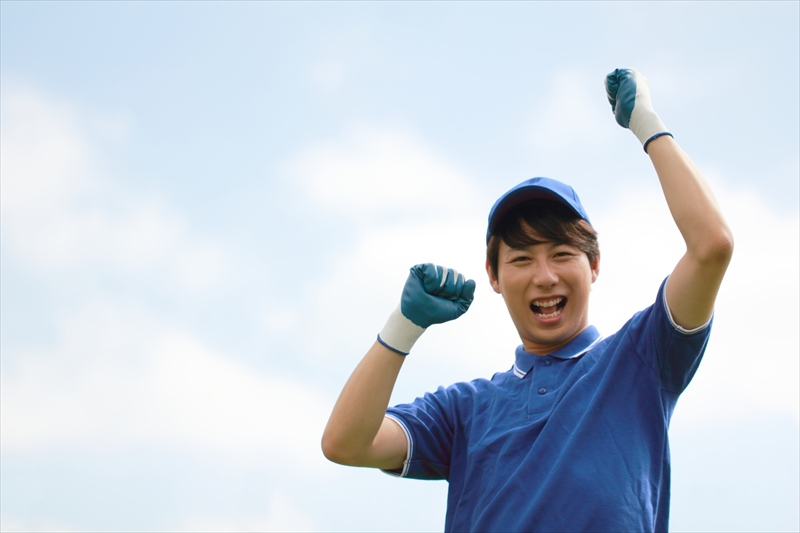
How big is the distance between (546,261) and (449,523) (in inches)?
42.3

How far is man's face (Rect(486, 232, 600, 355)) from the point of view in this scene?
3131 millimetres

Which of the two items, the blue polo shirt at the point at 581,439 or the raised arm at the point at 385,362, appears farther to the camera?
the raised arm at the point at 385,362

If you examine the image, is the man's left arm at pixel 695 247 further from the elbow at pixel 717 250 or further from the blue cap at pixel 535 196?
the blue cap at pixel 535 196

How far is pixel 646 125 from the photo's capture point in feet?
9.64

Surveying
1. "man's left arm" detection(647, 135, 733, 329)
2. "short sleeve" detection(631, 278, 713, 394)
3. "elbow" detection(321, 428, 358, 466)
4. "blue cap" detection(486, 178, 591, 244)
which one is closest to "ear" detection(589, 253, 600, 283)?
"blue cap" detection(486, 178, 591, 244)

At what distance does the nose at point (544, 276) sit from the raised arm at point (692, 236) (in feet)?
1.74

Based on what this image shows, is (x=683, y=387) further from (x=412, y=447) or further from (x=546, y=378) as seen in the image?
(x=412, y=447)

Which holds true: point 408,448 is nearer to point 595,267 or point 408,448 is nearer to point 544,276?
point 544,276

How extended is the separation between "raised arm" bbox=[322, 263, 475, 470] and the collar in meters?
0.37

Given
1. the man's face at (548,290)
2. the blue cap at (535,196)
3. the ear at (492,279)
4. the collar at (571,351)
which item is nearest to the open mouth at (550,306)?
the man's face at (548,290)

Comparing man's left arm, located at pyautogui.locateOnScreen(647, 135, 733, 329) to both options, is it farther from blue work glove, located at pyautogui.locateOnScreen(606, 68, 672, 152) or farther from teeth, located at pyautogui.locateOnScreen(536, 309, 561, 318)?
teeth, located at pyautogui.locateOnScreen(536, 309, 561, 318)

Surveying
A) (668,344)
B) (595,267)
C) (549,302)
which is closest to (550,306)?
(549,302)

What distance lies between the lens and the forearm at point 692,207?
99.8 inches

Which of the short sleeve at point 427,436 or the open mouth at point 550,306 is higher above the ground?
the open mouth at point 550,306
